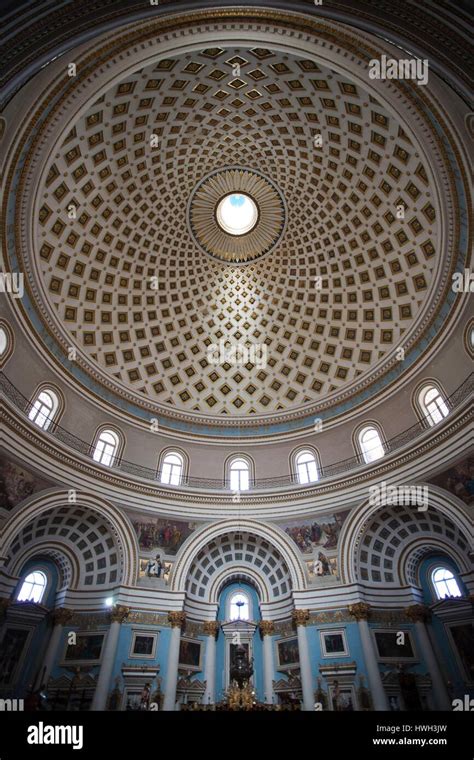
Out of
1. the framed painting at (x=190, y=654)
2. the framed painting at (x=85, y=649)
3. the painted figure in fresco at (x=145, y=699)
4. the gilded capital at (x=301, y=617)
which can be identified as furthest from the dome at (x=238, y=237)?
the painted figure in fresco at (x=145, y=699)

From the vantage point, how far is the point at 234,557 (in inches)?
944

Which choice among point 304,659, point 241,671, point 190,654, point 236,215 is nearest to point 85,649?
point 190,654

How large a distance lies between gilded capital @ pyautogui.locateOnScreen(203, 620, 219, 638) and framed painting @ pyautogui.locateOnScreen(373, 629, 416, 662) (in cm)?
798

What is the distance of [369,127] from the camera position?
66.7 ft

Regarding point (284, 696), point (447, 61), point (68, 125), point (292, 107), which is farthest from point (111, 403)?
point (447, 61)

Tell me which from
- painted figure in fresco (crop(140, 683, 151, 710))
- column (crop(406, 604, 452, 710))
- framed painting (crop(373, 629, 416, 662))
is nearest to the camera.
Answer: column (crop(406, 604, 452, 710))

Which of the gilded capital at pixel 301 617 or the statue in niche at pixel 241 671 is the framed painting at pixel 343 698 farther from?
the statue in niche at pixel 241 671

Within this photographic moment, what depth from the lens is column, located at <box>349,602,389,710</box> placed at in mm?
17234

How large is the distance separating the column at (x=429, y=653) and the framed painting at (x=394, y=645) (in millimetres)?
514

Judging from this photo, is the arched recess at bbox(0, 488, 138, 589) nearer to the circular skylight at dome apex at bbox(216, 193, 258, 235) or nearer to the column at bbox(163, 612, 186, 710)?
the column at bbox(163, 612, 186, 710)

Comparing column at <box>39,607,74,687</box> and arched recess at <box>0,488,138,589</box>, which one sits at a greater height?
arched recess at <box>0,488,138,589</box>

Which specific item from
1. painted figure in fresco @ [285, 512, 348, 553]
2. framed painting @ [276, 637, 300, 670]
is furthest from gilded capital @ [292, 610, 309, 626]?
Answer: painted figure in fresco @ [285, 512, 348, 553]

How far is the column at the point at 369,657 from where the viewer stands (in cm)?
1723

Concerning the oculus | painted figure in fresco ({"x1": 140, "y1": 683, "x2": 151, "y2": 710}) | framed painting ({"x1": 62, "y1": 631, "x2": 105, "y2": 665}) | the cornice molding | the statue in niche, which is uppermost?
the oculus
